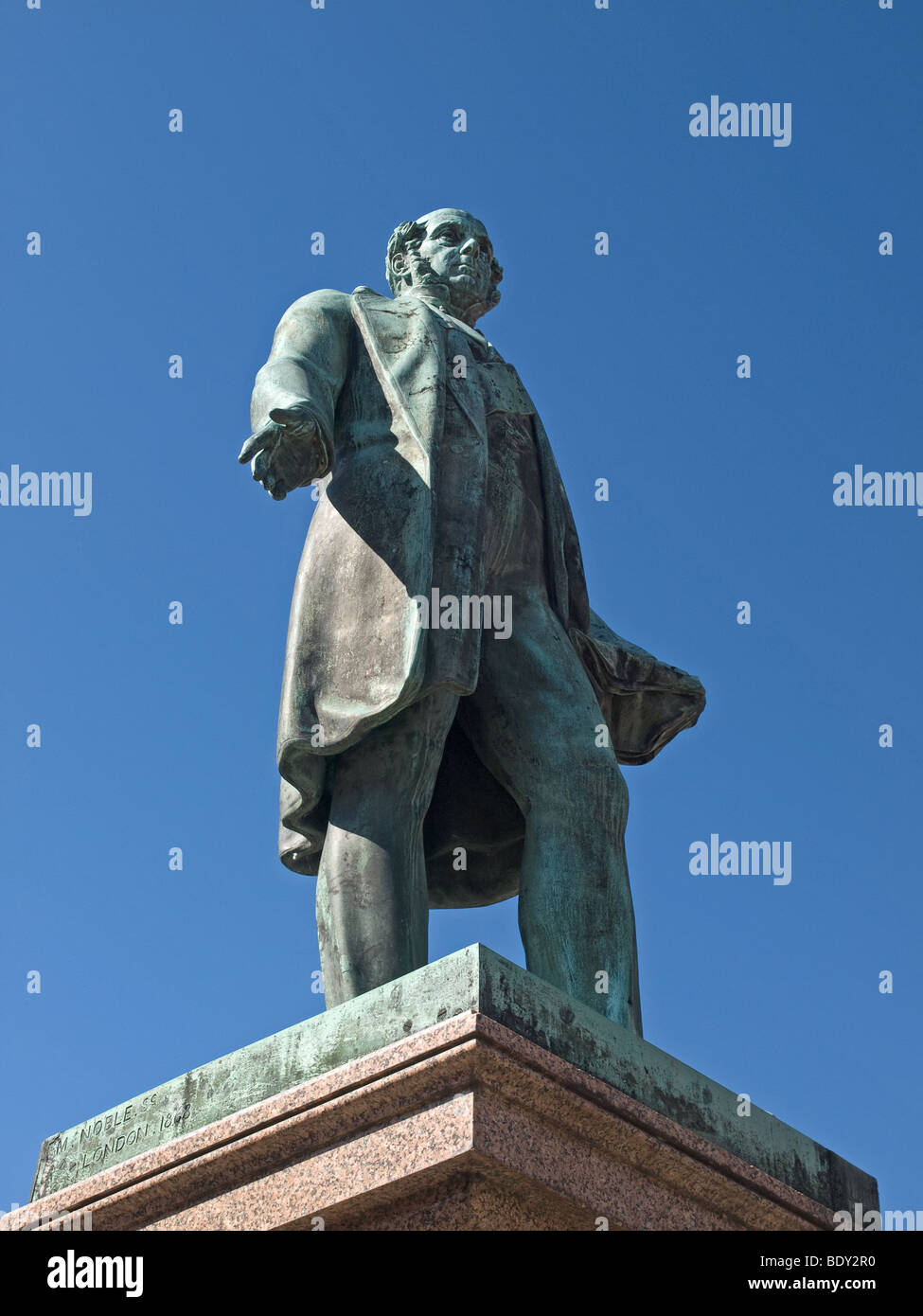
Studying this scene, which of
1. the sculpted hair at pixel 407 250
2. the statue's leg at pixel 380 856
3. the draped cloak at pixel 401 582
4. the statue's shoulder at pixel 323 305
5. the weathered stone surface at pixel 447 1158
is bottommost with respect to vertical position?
the weathered stone surface at pixel 447 1158

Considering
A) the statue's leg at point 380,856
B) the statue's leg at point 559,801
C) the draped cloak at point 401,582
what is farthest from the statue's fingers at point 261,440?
the statue's leg at point 559,801

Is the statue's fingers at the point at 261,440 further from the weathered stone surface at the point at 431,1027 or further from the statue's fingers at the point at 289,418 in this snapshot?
the weathered stone surface at the point at 431,1027

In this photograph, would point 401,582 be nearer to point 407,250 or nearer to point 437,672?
point 437,672

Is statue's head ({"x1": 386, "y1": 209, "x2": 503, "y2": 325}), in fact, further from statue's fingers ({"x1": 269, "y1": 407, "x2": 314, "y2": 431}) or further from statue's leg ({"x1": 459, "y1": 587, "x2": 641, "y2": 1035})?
statue's fingers ({"x1": 269, "y1": 407, "x2": 314, "y2": 431})

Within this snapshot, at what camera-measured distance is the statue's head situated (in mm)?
8828

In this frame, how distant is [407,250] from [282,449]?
7.25ft

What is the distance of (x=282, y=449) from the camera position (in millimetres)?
7176

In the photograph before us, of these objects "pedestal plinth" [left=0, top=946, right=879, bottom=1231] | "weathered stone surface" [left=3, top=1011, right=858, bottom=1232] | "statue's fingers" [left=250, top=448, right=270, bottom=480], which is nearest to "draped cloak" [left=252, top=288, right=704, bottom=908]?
"statue's fingers" [left=250, top=448, right=270, bottom=480]

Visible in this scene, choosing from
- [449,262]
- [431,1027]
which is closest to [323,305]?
[449,262]

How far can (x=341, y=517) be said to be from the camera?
7.82 metres

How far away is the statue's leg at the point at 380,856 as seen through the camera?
23.2ft
